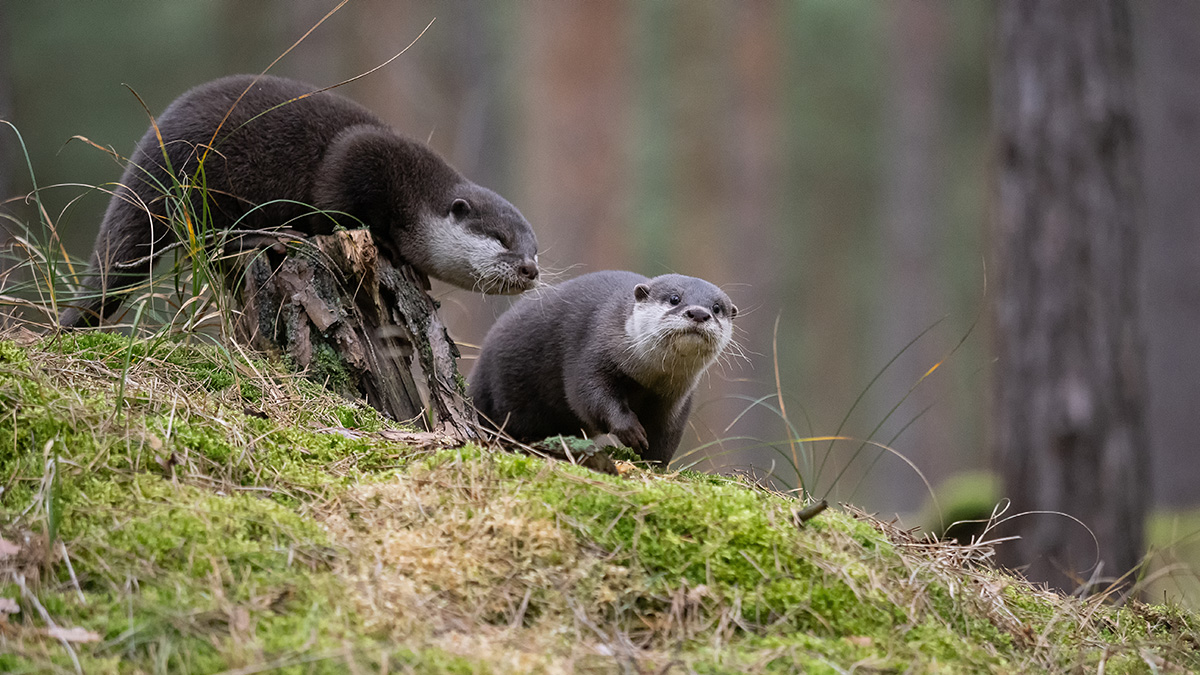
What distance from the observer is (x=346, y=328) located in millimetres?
4441

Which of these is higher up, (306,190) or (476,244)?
(306,190)

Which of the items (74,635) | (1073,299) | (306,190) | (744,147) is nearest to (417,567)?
(74,635)

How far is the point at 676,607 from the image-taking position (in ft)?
8.81

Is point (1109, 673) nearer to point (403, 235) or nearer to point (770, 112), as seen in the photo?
point (403, 235)

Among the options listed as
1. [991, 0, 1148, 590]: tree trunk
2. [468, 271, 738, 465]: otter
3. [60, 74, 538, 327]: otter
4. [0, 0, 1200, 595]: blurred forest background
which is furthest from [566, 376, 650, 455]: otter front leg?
[991, 0, 1148, 590]: tree trunk

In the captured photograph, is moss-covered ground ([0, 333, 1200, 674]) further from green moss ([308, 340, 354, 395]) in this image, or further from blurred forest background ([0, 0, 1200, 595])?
blurred forest background ([0, 0, 1200, 595])

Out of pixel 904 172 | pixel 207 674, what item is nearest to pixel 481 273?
pixel 207 674

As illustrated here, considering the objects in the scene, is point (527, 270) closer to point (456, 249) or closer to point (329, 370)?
point (456, 249)

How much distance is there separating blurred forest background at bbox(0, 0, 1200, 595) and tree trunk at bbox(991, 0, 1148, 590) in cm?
72

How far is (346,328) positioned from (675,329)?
5.23 feet

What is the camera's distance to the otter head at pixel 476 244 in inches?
215

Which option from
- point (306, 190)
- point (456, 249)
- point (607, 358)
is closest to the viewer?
point (607, 358)

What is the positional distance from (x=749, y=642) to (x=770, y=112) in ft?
61.7

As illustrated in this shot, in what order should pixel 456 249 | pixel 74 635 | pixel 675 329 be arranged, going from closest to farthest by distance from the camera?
1. pixel 74 635
2. pixel 675 329
3. pixel 456 249
